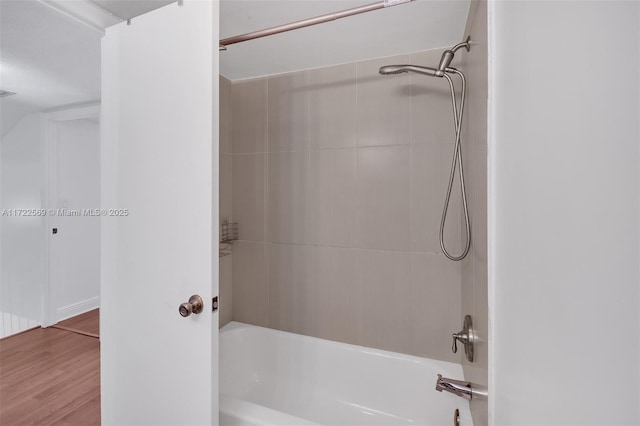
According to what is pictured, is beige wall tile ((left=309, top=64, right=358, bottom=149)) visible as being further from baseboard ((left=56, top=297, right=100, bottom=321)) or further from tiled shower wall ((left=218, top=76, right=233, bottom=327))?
baseboard ((left=56, top=297, right=100, bottom=321))

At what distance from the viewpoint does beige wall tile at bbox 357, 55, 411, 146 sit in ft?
4.97

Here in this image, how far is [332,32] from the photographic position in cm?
133

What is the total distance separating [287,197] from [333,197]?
0.32 m

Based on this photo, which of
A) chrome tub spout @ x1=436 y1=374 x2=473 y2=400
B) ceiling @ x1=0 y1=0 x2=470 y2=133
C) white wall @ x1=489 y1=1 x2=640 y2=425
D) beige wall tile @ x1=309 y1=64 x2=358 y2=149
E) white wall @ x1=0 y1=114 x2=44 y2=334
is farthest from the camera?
white wall @ x1=0 y1=114 x2=44 y2=334

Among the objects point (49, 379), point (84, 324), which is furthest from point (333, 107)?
point (84, 324)

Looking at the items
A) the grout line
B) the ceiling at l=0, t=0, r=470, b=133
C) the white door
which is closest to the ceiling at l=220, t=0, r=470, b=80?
the ceiling at l=0, t=0, r=470, b=133

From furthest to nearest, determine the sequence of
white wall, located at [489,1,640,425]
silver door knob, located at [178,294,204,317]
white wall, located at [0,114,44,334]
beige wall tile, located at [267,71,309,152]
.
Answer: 1. white wall, located at [0,114,44,334]
2. beige wall tile, located at [267,71,309,152]
3. silver door knob, located at [178,294,204,317]
4. white wall, located at [489,1,640,425]

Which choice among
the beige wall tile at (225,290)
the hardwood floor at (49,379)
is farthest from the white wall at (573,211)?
the hardwood floor at (49,379)

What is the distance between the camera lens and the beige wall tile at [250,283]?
73.4 inches

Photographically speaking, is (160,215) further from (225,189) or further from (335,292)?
(335,292)

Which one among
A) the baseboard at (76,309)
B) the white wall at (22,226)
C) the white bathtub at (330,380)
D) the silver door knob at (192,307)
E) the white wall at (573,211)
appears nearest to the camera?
the white wall at (573,211)

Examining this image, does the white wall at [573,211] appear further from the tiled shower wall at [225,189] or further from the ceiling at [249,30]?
the tiled shower wall at [225,189]

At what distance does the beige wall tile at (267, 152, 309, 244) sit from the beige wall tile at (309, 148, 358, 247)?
57 millimetres

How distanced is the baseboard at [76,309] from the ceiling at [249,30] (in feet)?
6.98
